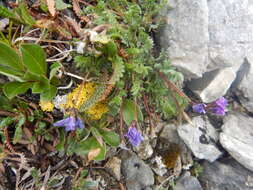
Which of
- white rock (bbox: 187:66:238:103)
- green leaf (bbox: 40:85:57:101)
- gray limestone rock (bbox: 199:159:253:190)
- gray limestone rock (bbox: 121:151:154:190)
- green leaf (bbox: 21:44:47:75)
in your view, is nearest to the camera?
green leaf (bbox: 21:44:47:75)

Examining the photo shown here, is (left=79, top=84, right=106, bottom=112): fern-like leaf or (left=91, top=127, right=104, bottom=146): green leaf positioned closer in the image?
(left=79, top=84, right=106, bottom=112): fern-like leaf

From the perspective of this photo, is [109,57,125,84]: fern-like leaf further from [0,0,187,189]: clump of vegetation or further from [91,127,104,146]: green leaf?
[91,127,104,146]: green leaf

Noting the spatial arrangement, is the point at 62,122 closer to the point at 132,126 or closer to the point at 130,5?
the point at 132,126

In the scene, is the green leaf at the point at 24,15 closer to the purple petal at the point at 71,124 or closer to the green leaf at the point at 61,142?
the purple petal at the point at 71,124

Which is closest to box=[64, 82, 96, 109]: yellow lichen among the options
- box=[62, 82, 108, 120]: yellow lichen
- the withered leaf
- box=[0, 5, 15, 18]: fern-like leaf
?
box=[62, 82, 108, 120]: yellow lichen

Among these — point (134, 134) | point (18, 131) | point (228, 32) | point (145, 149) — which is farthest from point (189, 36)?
point (18, 131)

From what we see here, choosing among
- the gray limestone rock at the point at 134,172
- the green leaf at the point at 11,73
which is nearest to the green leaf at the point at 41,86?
the green leaf at the point at 11,73

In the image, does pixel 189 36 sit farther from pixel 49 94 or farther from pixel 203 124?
pixel 49 94
